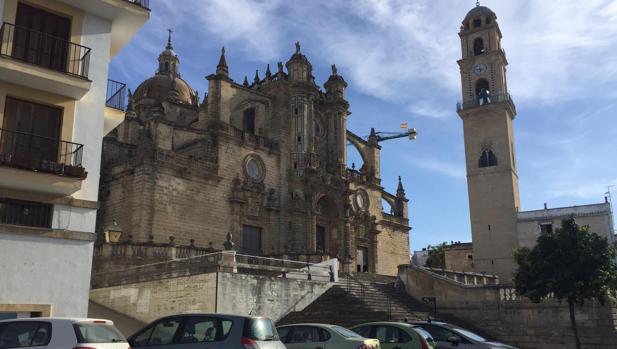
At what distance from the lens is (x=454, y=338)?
513 inches

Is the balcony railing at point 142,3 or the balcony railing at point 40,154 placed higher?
the balcony railing at point 142,3

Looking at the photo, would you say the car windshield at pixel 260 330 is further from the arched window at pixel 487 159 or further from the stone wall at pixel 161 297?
the arched window at pixel 487 159

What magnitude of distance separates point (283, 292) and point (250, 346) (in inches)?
523

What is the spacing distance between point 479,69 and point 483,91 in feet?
6.68

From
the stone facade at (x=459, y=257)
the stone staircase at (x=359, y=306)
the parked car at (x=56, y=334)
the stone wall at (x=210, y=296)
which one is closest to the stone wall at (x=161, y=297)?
the stone wall at (x=210, y=296)

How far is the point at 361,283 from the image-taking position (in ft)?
82.6

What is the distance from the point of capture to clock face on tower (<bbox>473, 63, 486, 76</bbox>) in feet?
164

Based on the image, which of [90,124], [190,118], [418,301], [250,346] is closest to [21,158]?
[90,124]

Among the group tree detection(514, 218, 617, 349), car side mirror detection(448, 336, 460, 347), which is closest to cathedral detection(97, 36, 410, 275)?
tree detection(514, 218, 617, 349)

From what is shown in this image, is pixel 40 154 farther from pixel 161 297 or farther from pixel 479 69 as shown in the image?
pixel 479 69

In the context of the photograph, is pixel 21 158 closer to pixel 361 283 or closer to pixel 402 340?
pixel 402 340

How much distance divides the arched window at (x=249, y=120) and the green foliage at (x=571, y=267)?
21153mm

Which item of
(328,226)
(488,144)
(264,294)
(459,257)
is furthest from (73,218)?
(459,257)

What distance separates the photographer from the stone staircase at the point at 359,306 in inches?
813
